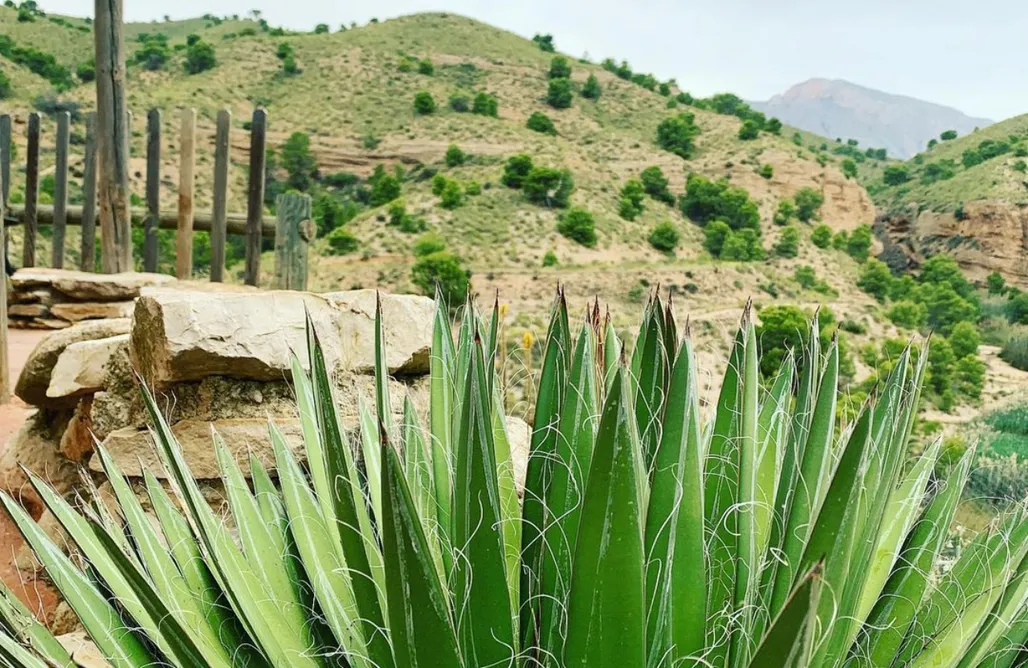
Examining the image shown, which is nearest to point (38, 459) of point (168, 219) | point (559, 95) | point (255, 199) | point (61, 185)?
point (255, 199)

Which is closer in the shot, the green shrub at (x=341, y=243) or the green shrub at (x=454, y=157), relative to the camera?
the green shrub at (x=341, y=243)

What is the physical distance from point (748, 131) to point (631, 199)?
21602 millimetres

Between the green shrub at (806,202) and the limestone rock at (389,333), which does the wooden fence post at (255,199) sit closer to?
the limestone rock at (389,333)

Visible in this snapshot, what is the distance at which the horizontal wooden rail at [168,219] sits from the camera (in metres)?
7.44

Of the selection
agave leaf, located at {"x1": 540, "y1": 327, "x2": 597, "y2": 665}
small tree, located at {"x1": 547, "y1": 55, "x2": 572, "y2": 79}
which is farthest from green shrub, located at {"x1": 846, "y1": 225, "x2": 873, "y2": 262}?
agave leaf, located at {"x1": 540, "y1": 327, "x2": 597, "y2": 665}

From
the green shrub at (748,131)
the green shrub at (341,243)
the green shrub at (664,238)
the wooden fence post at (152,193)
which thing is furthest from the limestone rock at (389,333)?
the green shrub at (748,131)

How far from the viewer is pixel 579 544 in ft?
2.93

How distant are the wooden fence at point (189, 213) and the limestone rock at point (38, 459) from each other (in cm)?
292

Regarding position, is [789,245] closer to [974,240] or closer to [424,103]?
[974,240]

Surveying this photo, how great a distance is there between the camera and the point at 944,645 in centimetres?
120

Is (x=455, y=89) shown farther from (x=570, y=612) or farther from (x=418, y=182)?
(x=570, y=612)

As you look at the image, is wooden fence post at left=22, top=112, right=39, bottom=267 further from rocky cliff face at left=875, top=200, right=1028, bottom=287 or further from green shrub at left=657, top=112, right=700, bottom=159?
rocky cliff face at left=875, top=200, right=1028, bottom=287

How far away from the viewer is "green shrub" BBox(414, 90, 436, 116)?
57.4 meters

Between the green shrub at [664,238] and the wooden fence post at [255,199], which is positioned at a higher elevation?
the wooden fence post at [255,199]
